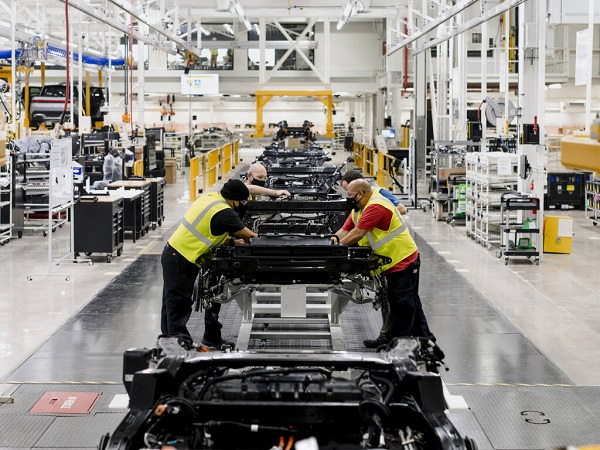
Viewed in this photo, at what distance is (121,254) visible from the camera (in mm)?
14172

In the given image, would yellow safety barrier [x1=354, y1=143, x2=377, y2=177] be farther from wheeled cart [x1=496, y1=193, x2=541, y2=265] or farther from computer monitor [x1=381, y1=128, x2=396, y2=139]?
wheeled cart [x1=496, y1=193, x2=541, y2=265]

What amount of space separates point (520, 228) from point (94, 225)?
6.40 metres

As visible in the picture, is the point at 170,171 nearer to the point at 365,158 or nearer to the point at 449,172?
the point at 365,158

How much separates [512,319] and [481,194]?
224 inches

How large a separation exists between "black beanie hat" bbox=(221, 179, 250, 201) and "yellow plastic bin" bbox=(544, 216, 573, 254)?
27.7ft

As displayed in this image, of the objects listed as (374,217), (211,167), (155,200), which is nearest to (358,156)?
(211,167)

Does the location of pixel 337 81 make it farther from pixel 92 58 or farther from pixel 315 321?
pixel 315 321

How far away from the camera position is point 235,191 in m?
7.20

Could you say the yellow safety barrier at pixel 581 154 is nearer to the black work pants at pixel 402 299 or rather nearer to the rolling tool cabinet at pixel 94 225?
the black work pants at pixel 402 299

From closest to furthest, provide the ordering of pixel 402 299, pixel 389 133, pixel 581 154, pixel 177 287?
pixel 581 154
pixel 177 287
pixel 402 299
pixel 389 133

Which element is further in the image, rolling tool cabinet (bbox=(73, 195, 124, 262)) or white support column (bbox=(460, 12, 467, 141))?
white support column (bbox=(460, 12, 467, 141))

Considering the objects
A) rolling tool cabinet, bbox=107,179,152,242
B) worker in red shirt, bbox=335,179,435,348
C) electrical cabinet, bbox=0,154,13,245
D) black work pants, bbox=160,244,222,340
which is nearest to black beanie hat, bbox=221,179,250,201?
black work pants, bbox=160,244,222,340

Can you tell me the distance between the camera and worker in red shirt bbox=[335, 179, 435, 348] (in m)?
7.48

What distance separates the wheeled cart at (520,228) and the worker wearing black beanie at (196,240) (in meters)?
6.88
